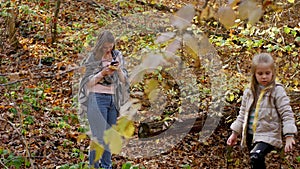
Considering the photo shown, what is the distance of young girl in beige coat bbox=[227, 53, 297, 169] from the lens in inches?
138

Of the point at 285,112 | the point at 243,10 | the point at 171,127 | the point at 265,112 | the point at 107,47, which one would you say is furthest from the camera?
the point at 171,127

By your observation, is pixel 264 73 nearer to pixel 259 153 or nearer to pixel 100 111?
pixel 259 153

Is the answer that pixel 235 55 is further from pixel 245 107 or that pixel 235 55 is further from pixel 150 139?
pixel 245 107

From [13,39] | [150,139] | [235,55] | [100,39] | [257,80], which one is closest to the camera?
[257,80]

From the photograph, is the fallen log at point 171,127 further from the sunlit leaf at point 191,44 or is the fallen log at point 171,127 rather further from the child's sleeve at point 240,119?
the sunlit leaf at point 191,44

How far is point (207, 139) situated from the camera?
7184 mm

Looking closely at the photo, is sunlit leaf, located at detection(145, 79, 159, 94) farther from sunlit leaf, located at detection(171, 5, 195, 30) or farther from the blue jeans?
the blue jeans

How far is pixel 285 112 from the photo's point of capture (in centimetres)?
349

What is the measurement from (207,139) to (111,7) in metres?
5.29

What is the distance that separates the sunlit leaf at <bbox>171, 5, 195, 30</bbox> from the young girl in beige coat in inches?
A: 90.6

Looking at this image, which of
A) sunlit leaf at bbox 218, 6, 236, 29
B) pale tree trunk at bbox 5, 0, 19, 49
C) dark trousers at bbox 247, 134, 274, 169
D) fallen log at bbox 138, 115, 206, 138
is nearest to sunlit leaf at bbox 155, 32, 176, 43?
sunlit leaf at bbox 218, 6, 236, 29

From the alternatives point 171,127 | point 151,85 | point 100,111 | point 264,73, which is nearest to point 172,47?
point 151,85

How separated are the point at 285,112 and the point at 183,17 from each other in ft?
7.98

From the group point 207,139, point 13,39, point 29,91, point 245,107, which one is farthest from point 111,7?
point 245,107
